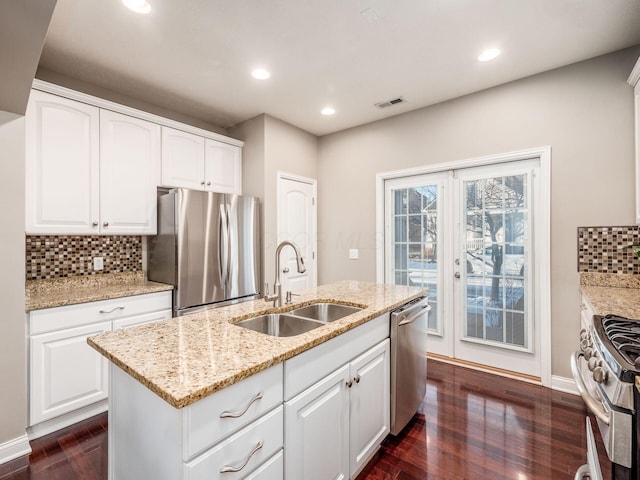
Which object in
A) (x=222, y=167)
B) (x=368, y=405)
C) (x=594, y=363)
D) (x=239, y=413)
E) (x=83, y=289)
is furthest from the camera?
(x=222, y=167)

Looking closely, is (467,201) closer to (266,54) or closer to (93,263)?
(266,54)

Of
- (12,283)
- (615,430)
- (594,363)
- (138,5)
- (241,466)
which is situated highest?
(138,5)

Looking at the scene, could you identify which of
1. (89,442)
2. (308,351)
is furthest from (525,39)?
(89,442)

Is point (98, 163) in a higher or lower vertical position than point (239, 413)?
higher

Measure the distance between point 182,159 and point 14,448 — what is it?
7.98 feet

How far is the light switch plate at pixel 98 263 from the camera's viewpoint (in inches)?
110

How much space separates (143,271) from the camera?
10.1 feet

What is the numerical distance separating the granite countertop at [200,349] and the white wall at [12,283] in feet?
3.44

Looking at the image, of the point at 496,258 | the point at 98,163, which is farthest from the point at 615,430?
the point at 98,163

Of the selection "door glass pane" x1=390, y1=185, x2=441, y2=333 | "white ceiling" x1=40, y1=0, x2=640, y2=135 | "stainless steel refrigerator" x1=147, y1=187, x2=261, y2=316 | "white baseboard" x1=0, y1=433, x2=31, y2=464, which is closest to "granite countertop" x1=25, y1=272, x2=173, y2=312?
"stainless steel refrigerator" x1=147, y1=187, x2=261, y2=316

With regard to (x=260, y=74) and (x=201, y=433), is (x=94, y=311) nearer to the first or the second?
(x=201, y=433)

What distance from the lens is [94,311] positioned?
2254 millimetres

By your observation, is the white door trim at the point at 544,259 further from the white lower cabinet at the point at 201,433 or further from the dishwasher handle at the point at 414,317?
the white lower cabinet at the point at 201,433

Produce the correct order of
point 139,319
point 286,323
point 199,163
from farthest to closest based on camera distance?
point 199,163 → point 139,319 → point 286,323
